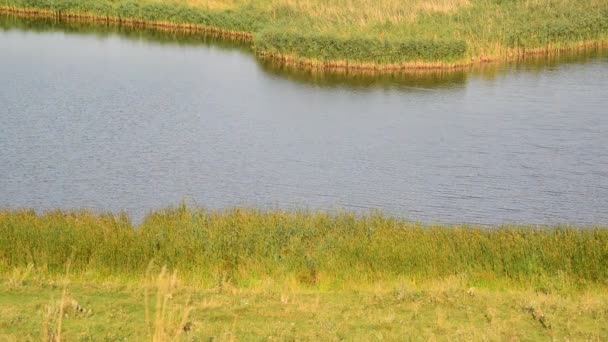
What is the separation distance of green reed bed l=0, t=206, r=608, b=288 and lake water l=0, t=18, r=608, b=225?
4.24 meters

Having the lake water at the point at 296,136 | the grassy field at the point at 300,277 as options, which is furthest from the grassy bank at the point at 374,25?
the grassy field at the point at 300,277

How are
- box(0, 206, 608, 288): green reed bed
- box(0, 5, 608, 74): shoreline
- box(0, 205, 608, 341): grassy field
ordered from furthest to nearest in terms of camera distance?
box(0, 5, 608, 74): shoreline < box(0, 206, 608, 288): green reed bed < box(0, 205, 608, 341): grassy field

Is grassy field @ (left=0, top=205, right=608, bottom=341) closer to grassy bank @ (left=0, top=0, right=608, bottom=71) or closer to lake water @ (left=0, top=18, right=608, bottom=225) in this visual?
lake water @ (left=0, top=18, right=608, bottom=225)

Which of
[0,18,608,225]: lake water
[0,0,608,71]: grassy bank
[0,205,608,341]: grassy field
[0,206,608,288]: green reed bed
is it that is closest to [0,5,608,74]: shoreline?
[0,0,608,71]: grassy bank

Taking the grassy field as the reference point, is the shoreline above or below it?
above

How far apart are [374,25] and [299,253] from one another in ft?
88.0

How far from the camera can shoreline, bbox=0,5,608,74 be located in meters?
36.2

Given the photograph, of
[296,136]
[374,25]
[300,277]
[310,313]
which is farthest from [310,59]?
[310,313]

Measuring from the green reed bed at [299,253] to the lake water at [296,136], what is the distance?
4244mm

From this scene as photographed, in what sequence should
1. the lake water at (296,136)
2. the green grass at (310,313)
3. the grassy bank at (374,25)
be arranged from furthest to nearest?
the grassy bank at (374,25), the lake water at (296,136), the green grass at (310,313)

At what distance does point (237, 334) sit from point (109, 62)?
28.0 meters

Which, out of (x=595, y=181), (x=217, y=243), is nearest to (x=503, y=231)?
(x=217, y=243)

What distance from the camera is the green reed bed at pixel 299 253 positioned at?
13211mm

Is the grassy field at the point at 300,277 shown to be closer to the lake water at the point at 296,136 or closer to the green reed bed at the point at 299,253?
the green reed bed at the point at 299,253
